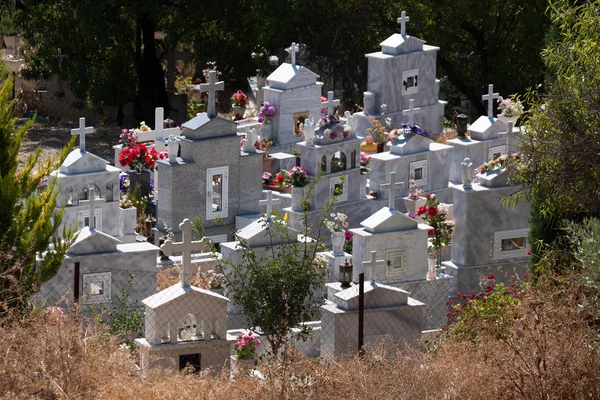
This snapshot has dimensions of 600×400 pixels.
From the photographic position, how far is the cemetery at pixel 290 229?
13.2 meters

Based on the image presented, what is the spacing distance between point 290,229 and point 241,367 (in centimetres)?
267

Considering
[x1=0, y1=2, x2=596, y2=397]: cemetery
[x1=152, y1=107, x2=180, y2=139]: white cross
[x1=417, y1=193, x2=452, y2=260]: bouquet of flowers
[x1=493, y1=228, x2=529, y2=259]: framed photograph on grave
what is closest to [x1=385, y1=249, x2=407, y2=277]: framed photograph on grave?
[x1=0, y1=2, x2=596, y2=397]: cemetery

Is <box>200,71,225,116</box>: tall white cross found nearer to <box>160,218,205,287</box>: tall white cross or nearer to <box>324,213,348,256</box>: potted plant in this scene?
<box>324,213,348,256</box>: potted plant

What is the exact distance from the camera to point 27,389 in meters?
11.3

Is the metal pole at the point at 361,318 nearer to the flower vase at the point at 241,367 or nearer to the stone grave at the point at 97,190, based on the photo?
the flower vase at the point at 241,367

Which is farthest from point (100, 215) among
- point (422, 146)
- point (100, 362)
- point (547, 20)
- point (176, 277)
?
point (547, 20)

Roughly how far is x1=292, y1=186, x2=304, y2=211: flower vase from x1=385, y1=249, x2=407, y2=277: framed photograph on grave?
6.40ft

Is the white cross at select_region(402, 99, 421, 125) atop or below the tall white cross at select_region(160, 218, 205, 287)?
atop

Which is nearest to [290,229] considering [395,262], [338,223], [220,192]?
[395,262]

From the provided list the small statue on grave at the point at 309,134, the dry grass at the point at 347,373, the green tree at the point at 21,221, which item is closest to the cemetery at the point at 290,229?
the small statue on grave at the point at 309,134

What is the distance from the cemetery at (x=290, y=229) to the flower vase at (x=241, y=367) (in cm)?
4

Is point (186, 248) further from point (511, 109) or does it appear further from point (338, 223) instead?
point (511, 109)

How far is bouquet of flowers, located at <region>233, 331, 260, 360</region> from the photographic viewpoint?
13.3 meters

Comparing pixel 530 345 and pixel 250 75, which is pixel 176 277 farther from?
pixel 250 75
